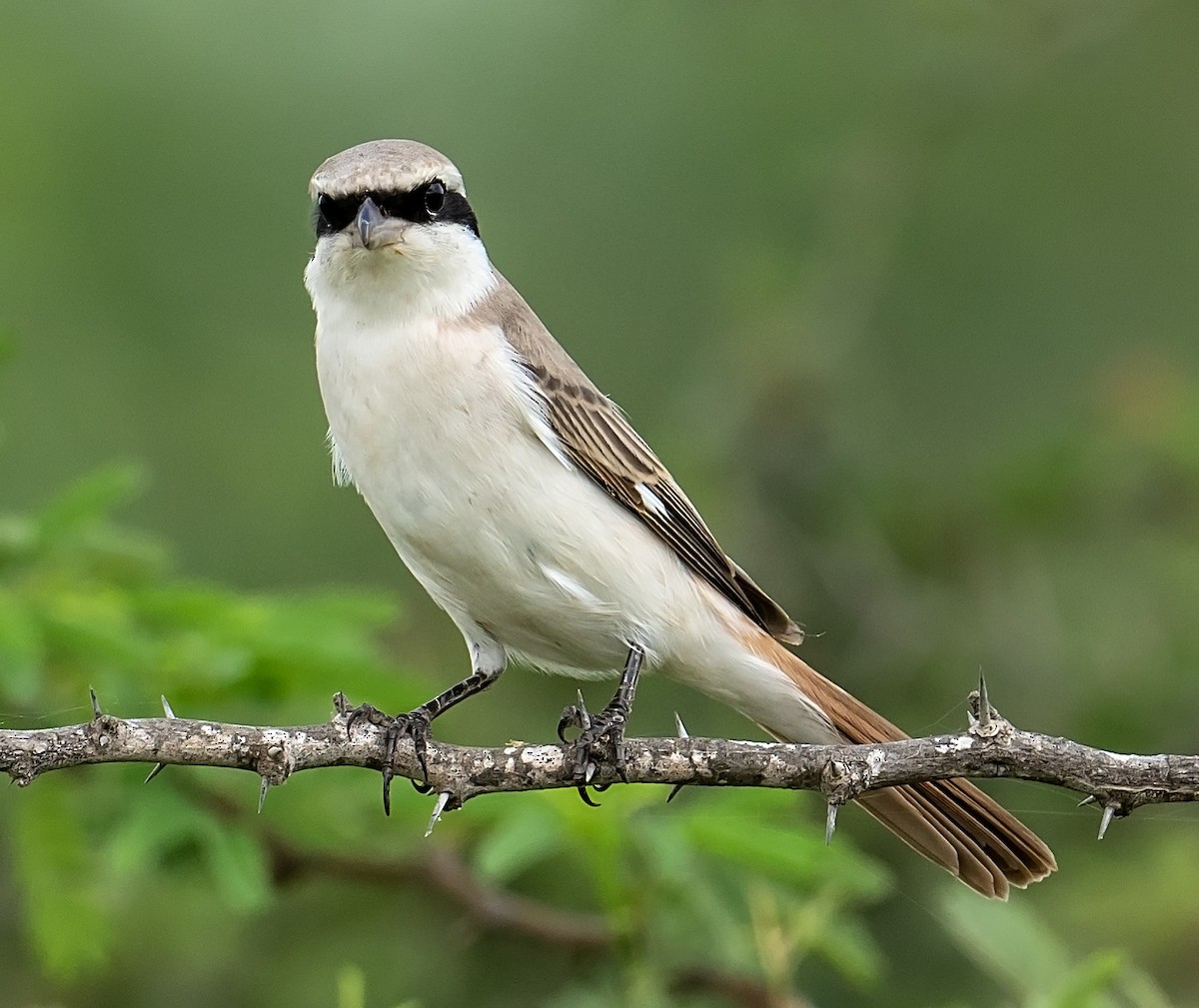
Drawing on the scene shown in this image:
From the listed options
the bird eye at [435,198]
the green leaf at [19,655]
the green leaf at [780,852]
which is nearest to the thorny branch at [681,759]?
the green leaf at [780,852]

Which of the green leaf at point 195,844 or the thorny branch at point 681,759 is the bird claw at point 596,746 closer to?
the thorny branch at point 681,759

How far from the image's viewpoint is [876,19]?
8961 mm

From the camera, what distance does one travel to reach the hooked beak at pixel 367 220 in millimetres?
4387

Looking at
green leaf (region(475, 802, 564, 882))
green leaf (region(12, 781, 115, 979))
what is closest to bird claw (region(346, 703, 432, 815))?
green leaf (region(475, 802, 564, 882))

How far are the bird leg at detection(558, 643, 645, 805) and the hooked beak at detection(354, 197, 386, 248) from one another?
1380mm

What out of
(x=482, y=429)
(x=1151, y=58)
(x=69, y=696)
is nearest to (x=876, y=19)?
(x=1151, y=58)

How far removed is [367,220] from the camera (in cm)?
441

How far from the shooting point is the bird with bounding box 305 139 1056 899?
4.37 metres

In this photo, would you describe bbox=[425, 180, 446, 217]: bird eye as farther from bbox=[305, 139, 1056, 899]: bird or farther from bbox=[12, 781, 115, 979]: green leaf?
bbox=[12, 781, 115, 979]: green leaf

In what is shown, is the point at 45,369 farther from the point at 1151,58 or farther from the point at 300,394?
the point at 1151,58

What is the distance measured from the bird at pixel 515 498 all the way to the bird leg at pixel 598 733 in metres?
0.02

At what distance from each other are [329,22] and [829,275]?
3508 mm

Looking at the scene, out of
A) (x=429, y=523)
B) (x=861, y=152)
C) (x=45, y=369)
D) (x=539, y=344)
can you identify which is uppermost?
(x=861, y=152)

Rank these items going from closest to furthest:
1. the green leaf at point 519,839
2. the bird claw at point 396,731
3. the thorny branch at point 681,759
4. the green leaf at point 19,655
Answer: the thorny branch at point 681,759 < the bird claw at point 396,731 < the green leaf at point 19,655 < the green leaf at point 519,839
